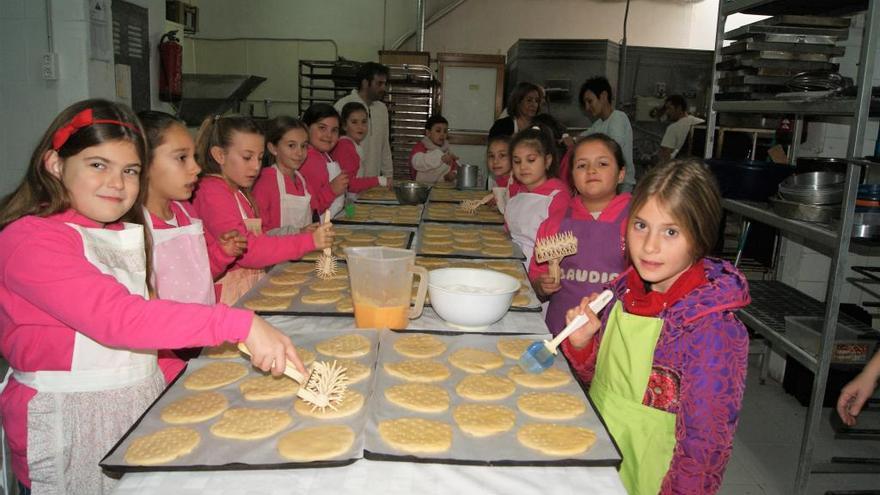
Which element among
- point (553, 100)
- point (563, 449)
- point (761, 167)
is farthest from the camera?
point (553, 100)

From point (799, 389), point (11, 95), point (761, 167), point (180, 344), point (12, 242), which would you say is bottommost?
point (799, 389)

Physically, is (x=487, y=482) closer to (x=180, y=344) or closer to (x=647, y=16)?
(x=180, y=344)

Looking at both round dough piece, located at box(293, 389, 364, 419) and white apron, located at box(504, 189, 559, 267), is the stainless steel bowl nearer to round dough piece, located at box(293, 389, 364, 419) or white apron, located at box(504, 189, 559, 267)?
white apron, located at box(504, 189, 559, 267)

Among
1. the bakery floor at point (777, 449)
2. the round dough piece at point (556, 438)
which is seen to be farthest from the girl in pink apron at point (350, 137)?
the round dough piece at point (556, 438)

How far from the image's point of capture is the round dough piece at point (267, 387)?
1310mm

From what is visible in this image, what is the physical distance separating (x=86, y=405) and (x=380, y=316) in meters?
0.75

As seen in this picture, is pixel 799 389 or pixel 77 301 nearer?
pixel 77 301

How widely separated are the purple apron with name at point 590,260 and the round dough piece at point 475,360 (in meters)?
0.76

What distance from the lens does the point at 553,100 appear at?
7387mm

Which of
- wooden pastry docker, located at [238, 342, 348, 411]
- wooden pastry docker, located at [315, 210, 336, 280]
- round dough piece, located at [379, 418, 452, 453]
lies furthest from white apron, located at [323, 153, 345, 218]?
round dough piece, located at [379, 418, 452, 453]

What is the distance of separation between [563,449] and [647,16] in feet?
28.8

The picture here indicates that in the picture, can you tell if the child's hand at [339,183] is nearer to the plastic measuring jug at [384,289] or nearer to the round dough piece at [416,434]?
the plastic measuring jug at [384,289]

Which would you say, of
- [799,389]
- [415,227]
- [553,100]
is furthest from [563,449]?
[553,100]

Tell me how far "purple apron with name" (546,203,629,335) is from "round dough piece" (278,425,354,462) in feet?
4.21
